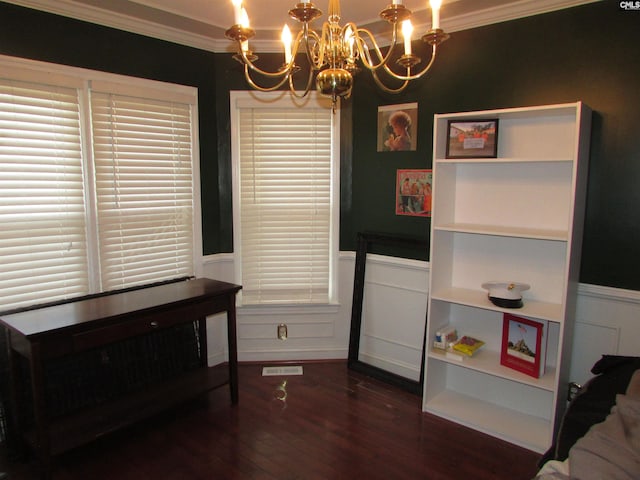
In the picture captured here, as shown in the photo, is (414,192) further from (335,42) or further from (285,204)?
(335,42)

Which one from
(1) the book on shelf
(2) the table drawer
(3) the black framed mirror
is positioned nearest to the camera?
(2) the table drawer

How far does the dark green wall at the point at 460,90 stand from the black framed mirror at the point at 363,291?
0.32 feet

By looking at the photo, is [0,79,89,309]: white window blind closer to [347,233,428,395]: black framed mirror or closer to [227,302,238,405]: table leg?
[227,302,238,405]: table leg

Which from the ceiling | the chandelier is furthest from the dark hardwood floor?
the ceiling

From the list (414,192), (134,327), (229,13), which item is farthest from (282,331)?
(229,13)

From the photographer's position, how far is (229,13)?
9.62 feet

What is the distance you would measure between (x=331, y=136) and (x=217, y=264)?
1402 millimetres

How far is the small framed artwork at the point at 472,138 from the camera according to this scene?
8.92ft

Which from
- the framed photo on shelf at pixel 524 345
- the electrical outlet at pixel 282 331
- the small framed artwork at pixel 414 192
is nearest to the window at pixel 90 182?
the electrical outlet at pixel 282 331

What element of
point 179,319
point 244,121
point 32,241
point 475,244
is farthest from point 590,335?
point 32,241

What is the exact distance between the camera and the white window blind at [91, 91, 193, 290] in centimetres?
299

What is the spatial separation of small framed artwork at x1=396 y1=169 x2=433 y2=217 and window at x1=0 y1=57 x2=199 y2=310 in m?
1.60

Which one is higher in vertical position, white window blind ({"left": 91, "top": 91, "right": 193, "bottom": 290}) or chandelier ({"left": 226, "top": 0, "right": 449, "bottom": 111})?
chandelier ({"left": 226, "top": 0, "right": 449, "bottom": 111})

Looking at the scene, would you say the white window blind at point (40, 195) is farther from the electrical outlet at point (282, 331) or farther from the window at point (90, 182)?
the electrical outlet at point (282, 331)
